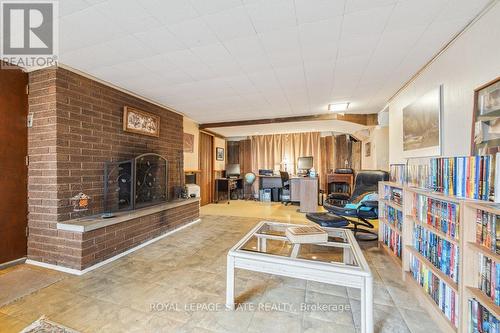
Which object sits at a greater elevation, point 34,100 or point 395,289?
point 34,100

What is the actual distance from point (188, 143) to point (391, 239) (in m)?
4.21

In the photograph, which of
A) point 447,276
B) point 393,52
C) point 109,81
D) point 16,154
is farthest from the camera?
point 109,81

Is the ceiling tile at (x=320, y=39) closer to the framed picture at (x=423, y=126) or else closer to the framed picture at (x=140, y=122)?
the framed picture at (x=423, y=126)

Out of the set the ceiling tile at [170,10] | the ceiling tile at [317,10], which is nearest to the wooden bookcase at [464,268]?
the ceiling tile at [317,10]

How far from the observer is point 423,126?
7.53 feet

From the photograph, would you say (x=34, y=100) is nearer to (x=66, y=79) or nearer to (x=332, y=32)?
(x=66, y=79)

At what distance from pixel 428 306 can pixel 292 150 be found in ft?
17.6

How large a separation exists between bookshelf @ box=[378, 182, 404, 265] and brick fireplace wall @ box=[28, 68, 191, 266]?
3448mm

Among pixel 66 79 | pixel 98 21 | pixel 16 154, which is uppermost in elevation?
pixel 98 21

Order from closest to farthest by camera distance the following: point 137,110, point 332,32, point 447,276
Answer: point 447,276 < point 332,32 < point 137,110

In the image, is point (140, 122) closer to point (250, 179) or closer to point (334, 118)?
point (334, 118)

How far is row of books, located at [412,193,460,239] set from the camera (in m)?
1.31

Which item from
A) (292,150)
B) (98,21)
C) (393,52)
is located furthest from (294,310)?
(292,150)

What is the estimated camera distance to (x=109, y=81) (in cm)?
265
